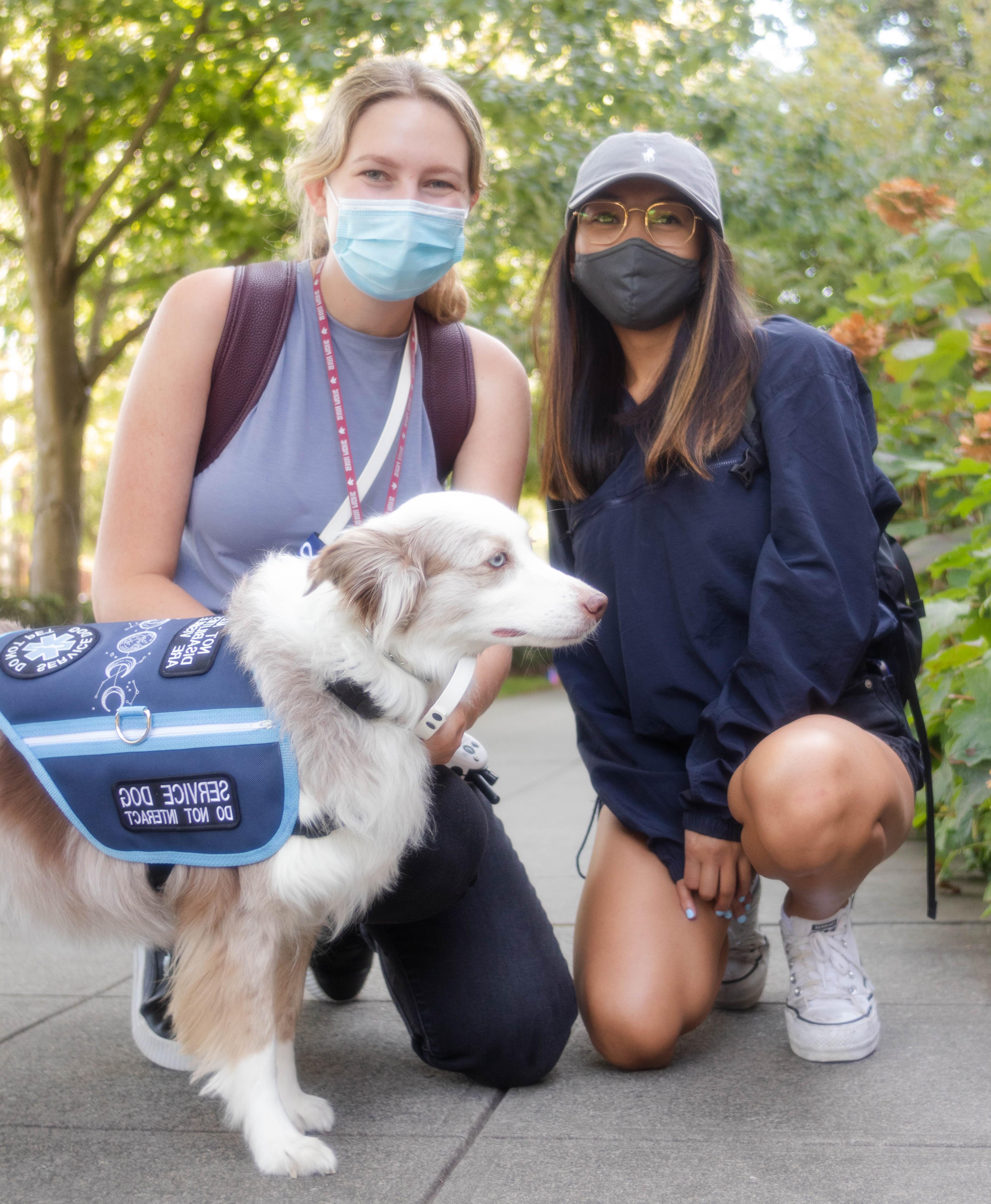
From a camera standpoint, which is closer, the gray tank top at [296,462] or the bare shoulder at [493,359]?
the gray tank top at [296,462]

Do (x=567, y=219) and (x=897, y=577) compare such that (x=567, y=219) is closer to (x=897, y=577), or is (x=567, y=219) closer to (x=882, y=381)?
(x=897, y=577)

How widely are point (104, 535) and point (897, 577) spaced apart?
2077 millimetres

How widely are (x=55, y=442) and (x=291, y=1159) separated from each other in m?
10.8

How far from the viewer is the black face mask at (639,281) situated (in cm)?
299

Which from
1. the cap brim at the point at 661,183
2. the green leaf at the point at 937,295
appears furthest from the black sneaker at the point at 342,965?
the green leaf at the point at 937,295

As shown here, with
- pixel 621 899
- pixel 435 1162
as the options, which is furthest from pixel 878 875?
pixel 435 1162

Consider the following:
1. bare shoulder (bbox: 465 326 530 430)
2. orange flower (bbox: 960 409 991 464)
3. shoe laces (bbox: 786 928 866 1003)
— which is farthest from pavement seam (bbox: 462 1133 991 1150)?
orange flower (bbox: 960 409 991 464)

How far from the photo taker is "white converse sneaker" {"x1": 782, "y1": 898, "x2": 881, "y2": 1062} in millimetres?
2756

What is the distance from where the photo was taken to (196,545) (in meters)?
3.02

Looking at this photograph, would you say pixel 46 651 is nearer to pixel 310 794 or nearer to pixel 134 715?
pixel 134 715

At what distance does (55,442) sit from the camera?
1184cm

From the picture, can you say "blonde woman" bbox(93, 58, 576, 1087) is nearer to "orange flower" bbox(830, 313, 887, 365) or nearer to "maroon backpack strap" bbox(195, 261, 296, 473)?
"maroon backpack strap" bbox(195, 261, 296, 473)

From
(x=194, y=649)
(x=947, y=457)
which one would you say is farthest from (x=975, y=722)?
(x=194, y=649)

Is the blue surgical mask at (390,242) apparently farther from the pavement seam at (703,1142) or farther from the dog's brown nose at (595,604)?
the pavement seam at (703,1142)
